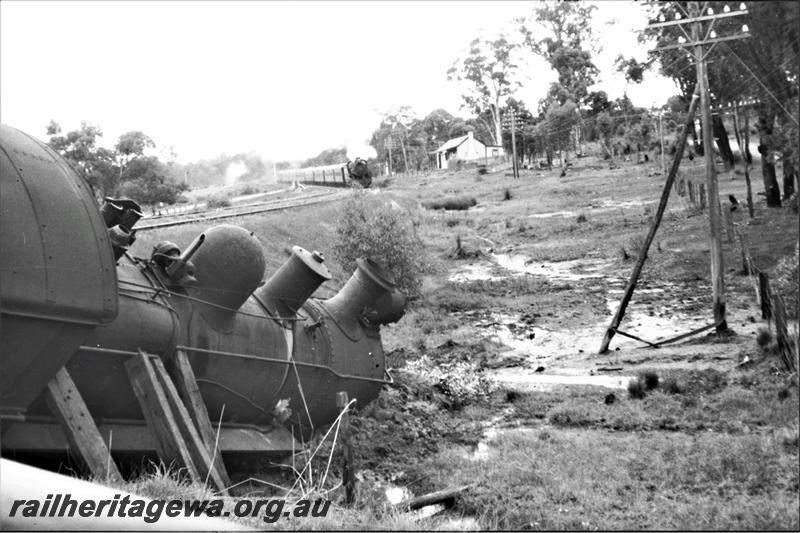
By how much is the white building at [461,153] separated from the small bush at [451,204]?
184 centimetres

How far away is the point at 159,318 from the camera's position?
24.7 ft

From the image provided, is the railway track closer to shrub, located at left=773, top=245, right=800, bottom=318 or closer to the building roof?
the building roof

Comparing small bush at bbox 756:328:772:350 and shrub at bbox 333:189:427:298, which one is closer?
small bush at bbox 756:328:772:350

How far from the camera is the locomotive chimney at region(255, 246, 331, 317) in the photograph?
963cm

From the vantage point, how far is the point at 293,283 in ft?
31.8

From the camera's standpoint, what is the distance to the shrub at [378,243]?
71.8 ft

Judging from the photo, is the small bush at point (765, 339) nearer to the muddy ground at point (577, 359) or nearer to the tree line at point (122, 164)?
the muddy ground at point (577, 359)

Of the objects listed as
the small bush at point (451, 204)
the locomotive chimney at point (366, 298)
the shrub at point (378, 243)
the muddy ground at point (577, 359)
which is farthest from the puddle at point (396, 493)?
the small bush at point (451, 204)

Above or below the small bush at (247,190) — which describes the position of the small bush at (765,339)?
below

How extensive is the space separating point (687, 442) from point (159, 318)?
6.04m

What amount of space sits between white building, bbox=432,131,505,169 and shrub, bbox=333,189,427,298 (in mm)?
4565

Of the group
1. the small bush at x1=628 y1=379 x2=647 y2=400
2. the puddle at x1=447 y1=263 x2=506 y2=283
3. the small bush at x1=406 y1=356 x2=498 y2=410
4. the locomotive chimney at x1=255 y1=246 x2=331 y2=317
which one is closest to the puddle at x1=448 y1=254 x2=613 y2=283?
the puddle at x1=447 y1=263 x2=506 y2=283

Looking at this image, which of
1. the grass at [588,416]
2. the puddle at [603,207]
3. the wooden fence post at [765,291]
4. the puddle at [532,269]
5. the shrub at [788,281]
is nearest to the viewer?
the shrub at [788,281]

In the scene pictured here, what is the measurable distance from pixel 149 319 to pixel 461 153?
26.0 metres
